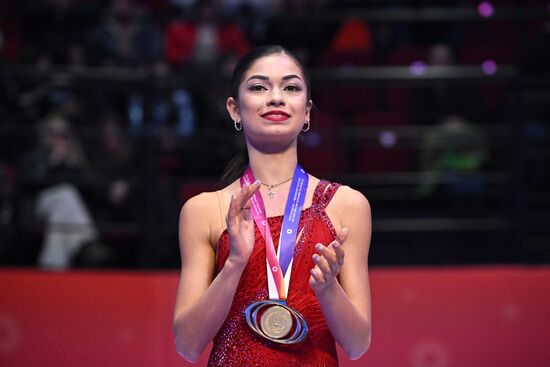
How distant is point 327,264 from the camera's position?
1.99 meters

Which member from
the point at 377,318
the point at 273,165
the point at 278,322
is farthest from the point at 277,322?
the point at 377,318

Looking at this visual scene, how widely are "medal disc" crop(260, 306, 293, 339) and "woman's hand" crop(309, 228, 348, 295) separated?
0.15 m

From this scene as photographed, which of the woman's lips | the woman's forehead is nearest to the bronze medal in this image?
the woman's lips

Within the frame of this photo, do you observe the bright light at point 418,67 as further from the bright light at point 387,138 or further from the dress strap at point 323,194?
the dress strap at point 323,194

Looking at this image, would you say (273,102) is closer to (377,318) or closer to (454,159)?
(377,318)

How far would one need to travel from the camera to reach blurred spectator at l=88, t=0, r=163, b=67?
20.2 ft

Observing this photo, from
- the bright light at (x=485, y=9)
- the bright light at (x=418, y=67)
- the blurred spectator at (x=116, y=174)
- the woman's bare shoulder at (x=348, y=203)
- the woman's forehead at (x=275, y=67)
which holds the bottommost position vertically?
the blurred spectator at (x=116, y=174)

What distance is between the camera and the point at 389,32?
6543 mm

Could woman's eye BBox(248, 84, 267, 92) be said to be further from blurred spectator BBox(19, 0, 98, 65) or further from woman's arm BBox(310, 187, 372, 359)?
blurred spectator BBox(19, 0, 98, 65)

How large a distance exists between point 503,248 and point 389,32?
6.92 ft

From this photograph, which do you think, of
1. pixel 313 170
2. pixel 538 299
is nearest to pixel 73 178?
pixel 313 170

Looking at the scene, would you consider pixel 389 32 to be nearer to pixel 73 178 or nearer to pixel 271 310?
pixel 73 178

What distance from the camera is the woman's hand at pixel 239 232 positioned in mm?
2051

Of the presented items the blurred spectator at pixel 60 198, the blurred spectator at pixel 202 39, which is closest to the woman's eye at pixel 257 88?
the blurred spectator at pixel 60 198
